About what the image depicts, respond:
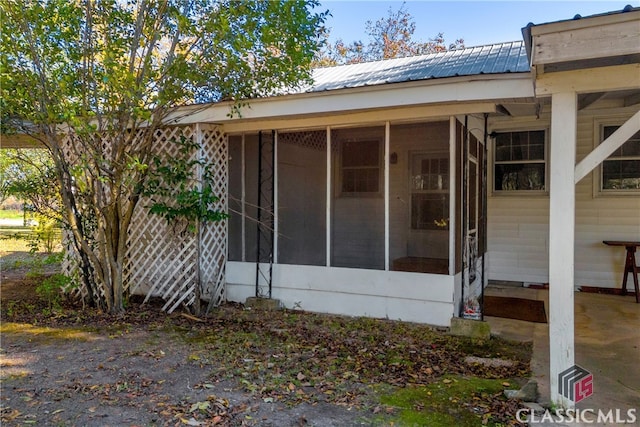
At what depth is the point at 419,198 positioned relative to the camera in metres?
4.88

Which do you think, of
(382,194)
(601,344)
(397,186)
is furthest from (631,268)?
(382,194)

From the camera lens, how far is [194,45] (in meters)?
4.74

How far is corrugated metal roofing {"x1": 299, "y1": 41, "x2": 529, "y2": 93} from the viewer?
207 inches

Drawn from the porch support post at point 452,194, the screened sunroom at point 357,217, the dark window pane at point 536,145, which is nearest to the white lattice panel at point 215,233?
the screened sunroom at point 357,217

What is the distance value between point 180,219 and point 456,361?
365cm

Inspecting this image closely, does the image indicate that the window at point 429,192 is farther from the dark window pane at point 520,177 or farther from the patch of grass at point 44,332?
the patch of grass at point 44,332

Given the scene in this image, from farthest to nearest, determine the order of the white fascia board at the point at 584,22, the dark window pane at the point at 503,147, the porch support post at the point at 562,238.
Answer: the dark window pane at the point at 503,147 < the porch support post at the point at 562,238 < the white fascia board at the point at 584,22

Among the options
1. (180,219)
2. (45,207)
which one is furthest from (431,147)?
(45,207)

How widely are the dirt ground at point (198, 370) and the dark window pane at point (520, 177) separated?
370 centimetres

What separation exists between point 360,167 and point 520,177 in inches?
132

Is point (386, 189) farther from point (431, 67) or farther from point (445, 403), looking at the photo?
point (445, 403)

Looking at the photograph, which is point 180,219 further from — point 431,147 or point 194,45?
point 431,147

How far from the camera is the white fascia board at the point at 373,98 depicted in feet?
13.5

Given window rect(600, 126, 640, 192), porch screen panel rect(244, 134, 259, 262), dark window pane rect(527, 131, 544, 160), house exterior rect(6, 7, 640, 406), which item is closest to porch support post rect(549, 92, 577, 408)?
house exterior rect(6, 7, 640, 406)
